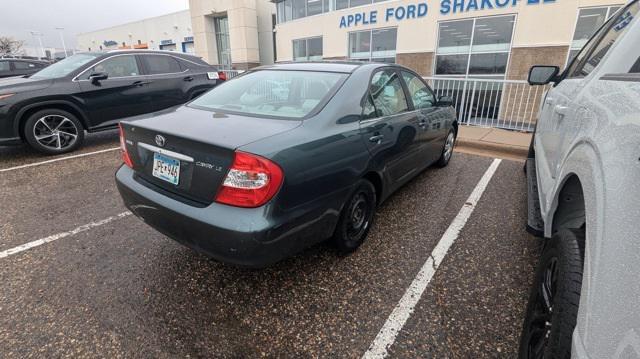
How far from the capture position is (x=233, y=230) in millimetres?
1811

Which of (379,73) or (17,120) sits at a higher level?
(379,73)

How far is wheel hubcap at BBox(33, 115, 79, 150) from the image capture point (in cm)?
505

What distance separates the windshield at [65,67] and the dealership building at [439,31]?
1116 cm

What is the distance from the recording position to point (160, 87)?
621cm

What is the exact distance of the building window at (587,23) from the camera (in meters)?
9.44

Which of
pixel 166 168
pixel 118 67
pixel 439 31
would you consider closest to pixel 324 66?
pixel 166 168

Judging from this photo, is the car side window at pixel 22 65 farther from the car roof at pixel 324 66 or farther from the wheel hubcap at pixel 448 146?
the wheel hubcap at pixel 448 146

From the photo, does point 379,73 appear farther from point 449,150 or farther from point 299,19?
point 299,19

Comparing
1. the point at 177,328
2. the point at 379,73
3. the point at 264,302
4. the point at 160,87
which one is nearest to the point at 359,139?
the point at 379,73

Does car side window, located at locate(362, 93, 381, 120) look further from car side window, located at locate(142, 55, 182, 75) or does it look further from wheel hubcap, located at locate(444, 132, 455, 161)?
car side window, located at locate(142, 55, 182, 75)

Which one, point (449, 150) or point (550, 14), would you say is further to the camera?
point (550, 14)

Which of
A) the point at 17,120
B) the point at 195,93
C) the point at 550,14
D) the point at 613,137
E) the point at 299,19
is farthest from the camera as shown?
the point at 299,19

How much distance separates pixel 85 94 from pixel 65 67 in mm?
773

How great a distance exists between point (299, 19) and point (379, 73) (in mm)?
16632
